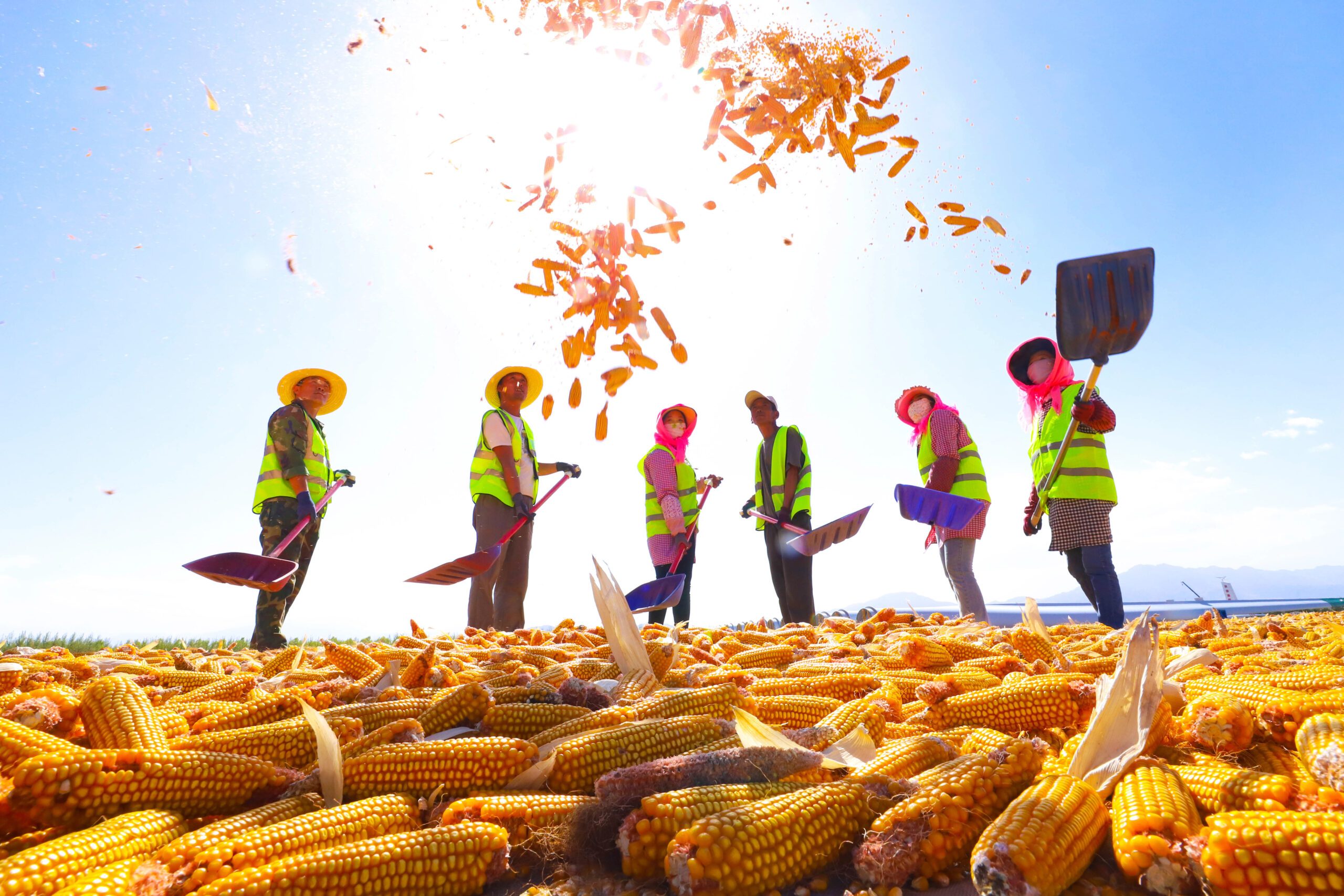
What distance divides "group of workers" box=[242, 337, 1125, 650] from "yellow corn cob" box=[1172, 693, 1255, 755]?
4055mm

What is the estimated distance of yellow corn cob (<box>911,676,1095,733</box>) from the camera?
7.98 ft

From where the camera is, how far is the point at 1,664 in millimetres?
3189

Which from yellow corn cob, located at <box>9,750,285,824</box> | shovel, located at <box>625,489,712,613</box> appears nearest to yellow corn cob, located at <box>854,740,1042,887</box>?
yellow corn cob, located at <box>9,750,285,824</box>

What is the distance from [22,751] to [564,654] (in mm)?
3103

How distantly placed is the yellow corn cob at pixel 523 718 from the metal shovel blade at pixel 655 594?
343 cm

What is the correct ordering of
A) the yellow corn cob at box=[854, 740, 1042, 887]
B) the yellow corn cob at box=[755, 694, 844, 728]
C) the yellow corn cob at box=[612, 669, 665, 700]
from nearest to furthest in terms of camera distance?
the yellow corn cob at box=[854, 740, 1042, 887], the yellow corn cob at box=[755, 694, 844, 728], the yellow corn cob at box=[612, 669, 665, 700]

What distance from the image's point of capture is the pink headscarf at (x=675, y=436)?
9.61 meters

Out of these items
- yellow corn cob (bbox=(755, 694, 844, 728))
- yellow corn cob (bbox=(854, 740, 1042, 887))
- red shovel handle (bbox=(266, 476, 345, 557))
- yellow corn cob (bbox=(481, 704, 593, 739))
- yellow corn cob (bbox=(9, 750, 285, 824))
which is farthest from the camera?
red shovel handle (bbox=(266, 476, 345, 557))

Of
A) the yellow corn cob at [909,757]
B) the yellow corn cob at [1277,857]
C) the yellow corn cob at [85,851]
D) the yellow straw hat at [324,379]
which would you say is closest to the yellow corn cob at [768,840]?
the yellow corn cob at [909,757]

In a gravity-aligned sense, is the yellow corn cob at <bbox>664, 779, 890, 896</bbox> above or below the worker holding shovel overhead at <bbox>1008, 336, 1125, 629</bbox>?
below

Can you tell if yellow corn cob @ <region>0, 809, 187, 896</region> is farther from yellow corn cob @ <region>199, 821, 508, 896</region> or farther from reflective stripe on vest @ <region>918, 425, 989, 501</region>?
reflective stripe on vest @ <region>918, 425, 989, 501</region>

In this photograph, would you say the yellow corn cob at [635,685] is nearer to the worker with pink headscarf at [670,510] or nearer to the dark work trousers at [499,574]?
the dark work trousers at [499,574]

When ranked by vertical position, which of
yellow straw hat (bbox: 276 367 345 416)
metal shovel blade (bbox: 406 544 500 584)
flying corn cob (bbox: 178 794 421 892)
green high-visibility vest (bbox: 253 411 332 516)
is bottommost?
flying corn cob (bbox: 178 794 421 892)

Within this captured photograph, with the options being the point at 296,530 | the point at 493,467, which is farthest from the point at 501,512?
the point at 296,530
